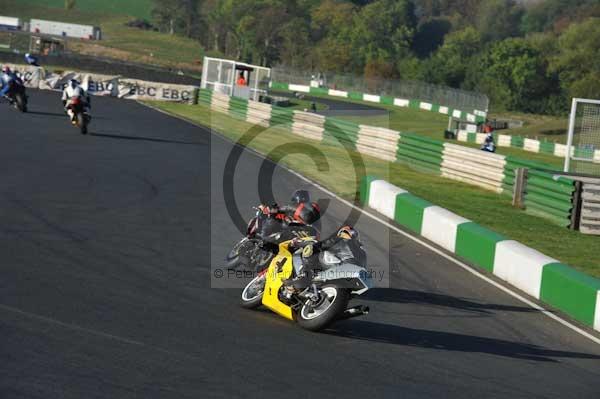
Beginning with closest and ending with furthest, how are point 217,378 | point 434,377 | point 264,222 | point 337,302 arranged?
point 217,378, point 434,377, point 337,302, point 264,222

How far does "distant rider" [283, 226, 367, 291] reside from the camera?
8711mm

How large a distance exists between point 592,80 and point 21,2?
88.8 meters

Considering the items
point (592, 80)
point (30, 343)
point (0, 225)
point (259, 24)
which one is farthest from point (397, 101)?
point (30, 343)

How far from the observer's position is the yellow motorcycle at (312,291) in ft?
27.9

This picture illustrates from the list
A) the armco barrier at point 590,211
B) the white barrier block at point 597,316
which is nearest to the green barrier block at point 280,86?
the armco barrier at point 590,211

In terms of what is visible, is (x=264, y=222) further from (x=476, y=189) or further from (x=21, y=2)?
(x=21, y=2)

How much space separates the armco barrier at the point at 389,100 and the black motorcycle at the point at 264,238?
55.1 meters

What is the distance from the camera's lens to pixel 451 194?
2164cm

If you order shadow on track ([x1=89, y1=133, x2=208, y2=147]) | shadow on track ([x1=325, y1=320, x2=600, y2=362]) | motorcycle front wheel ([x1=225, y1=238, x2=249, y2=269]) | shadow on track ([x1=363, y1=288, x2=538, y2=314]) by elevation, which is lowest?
shadow on track ([x1=325, y1=320, x2=600, y2=362])

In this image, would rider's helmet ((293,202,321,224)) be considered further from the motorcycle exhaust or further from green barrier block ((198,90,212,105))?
green barrier block ((198,90,212,105))

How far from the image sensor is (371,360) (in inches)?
320

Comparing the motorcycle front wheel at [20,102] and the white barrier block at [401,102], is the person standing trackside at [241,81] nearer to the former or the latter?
the motorcycle front wheel at [20,102]

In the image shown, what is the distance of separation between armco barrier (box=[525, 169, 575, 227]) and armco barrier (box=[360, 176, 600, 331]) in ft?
12.5

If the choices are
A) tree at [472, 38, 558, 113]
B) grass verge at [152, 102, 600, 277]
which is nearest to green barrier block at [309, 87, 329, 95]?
tree at [472, 38, 558, 113]
